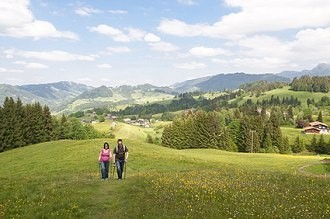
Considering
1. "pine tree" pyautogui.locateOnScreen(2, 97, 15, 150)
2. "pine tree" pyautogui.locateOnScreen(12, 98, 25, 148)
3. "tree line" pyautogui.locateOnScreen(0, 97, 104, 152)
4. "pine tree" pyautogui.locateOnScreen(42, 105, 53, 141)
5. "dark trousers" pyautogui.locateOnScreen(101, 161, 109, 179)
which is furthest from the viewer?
"pine tree" pyautogui.locateOnScreen(42, 105, 53, 141)

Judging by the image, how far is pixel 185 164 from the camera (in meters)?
48.6

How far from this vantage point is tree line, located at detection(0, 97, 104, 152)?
101250mm

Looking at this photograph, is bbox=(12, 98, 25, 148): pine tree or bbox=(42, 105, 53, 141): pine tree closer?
bbox=(12, 98, 25, 148): pine tree

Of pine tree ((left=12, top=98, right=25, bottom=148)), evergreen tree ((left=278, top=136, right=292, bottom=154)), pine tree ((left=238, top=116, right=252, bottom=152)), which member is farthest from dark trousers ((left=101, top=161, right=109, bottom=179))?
evergreen tree ((left=278, top=136, right=292, bottom=154))

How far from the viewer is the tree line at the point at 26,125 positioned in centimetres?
10125

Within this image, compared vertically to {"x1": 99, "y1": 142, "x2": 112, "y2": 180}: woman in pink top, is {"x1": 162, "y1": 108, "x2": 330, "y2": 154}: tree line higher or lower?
lower

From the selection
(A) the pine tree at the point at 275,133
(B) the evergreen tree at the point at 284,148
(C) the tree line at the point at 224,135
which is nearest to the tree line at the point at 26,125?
(C) the tree line at the point at 224,135

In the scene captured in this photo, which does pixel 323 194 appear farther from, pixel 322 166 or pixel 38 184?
pixel 322 166

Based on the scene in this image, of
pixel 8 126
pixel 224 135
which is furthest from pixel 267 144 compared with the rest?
Answer: pixel 8 126

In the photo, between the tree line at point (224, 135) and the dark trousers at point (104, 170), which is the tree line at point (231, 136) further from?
the dark trousers at point (104, 170)

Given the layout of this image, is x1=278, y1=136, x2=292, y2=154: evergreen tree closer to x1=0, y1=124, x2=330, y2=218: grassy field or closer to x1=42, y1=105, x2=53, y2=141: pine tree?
x1=42, y1=105, x2=53, y2=141: pine tree

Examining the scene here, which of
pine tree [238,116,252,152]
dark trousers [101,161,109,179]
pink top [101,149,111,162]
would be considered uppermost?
pink top [101,149,111,162]

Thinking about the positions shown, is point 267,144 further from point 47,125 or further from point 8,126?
point 8,126

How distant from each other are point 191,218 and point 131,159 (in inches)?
1433
